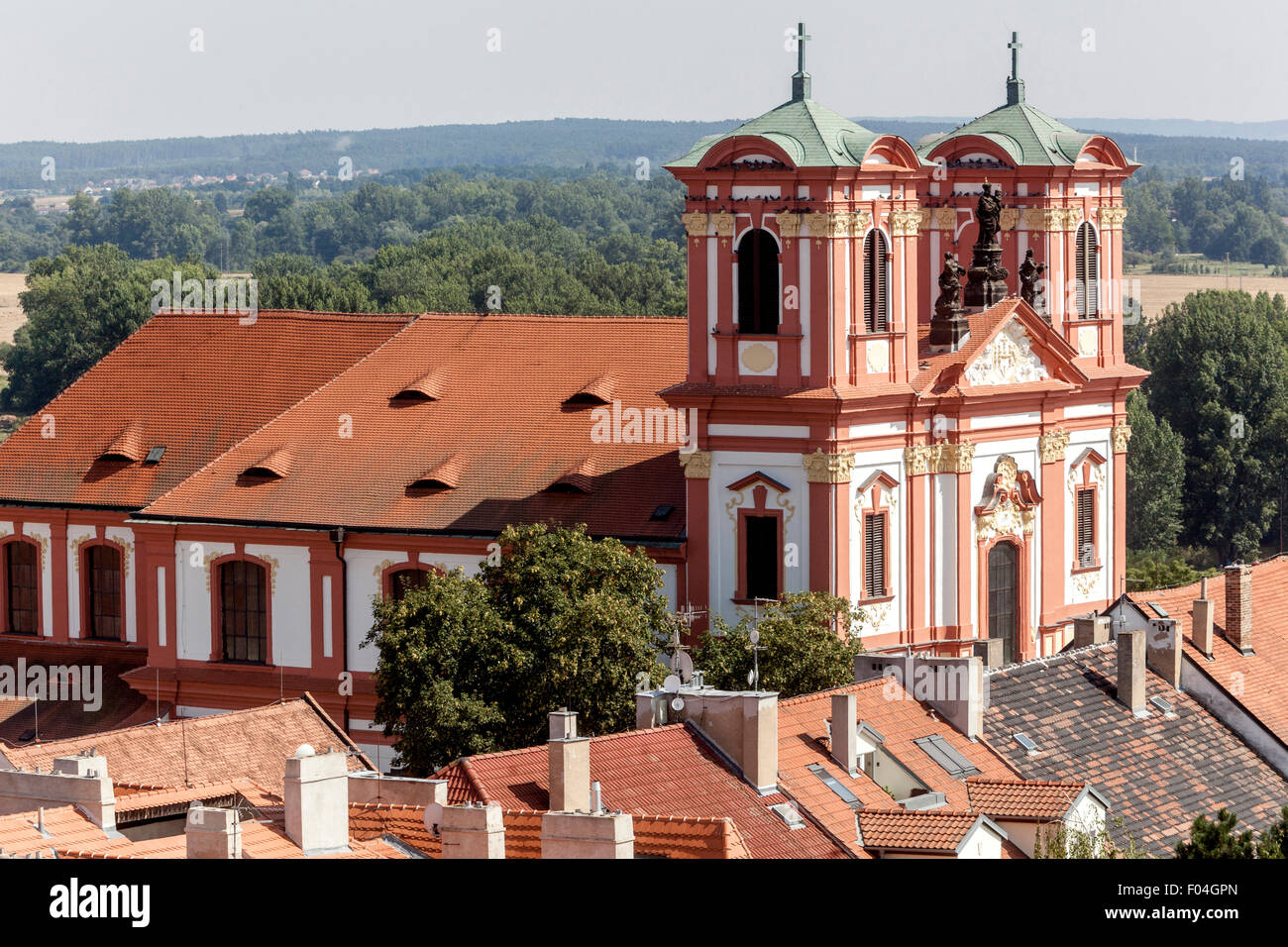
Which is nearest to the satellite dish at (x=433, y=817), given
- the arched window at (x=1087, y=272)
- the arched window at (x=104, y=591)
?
the arched window at (x=104, y=591)

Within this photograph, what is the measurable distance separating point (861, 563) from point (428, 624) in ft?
29.9

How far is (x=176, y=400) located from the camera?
210 ft

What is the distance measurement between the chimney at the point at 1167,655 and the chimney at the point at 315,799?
23695 mm

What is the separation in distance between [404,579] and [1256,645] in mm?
17007

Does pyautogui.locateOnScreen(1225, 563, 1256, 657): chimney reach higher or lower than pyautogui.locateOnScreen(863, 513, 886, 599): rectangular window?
lower

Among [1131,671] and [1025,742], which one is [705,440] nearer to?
[1131,671]

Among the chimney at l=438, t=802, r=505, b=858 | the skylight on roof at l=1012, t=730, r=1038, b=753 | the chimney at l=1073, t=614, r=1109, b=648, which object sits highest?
the chimney at l=438, t=802, r=505, b=858

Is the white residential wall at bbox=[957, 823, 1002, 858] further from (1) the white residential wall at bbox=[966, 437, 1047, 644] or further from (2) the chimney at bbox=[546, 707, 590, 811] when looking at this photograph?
(1) the white residential wall at bbox=[966, 437, 1047, 644]

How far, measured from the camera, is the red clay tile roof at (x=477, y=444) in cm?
5531

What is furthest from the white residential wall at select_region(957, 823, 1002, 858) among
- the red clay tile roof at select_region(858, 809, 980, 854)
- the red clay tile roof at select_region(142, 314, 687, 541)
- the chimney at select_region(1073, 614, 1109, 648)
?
the red clay tile roof at select_region(142, 314, 687, 541)

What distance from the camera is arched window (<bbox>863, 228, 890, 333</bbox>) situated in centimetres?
5256

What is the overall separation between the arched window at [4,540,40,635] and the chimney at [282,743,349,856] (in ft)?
121
